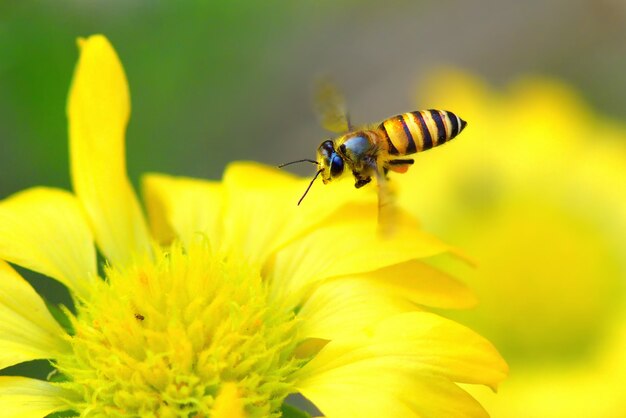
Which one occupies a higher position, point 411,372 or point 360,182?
point 360,182

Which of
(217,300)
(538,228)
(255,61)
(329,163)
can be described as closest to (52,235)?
(217,300)

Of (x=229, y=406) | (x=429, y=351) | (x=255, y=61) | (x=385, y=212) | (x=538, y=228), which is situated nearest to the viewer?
(x=229, y=406)

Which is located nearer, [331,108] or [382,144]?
[382,144]

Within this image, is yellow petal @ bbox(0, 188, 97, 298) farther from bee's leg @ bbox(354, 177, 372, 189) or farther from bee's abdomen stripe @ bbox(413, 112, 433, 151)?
bee's abdomen stripe @ bbox(413, 112, 433, 151)


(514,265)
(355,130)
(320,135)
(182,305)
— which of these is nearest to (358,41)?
(320,135)

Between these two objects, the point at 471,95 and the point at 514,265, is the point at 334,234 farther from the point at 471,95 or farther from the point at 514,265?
the point at 471,95

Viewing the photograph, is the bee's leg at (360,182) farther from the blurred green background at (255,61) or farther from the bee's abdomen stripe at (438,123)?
the blurred green background at (255,61)

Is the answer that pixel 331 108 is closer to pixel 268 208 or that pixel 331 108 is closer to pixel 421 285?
pixel 268 208

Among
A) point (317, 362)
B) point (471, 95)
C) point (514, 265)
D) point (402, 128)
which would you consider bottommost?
point (317, 362)
